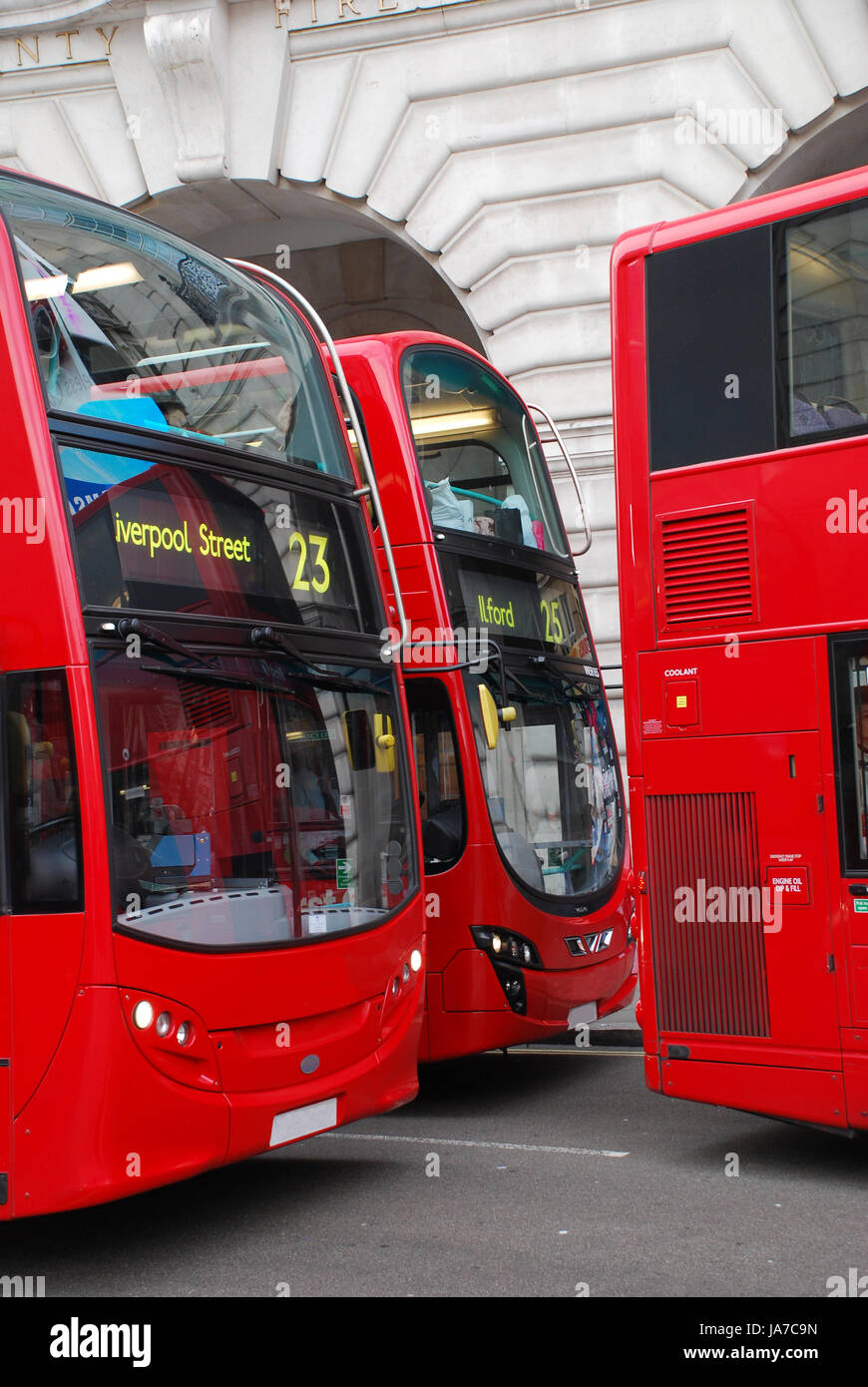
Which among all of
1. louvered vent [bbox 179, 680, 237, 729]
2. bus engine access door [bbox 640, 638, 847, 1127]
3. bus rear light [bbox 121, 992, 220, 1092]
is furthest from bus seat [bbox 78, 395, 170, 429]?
bus engine access door [bbox 640, 638, 847, 1127]

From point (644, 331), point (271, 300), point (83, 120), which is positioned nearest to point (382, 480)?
point (271, 300)

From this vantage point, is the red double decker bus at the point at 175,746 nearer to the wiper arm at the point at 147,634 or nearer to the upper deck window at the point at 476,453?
the wiper arm at the point at 147,634

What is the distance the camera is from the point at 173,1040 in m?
5.35

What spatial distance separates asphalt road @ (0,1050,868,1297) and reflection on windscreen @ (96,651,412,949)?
1.19 m

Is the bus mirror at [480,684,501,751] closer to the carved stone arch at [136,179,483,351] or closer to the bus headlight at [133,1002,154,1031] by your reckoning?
the bus headlight at [133,1002,154,1031]

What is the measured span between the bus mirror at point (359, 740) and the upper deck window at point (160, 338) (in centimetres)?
115

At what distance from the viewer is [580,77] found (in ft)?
46.6

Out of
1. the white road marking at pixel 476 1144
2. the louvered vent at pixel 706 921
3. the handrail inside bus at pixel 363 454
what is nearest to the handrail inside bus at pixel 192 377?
the handrail inside bus at pixel 363 454

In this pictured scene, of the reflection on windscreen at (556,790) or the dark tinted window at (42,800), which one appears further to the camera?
the reflection on windscreen at (556,790)

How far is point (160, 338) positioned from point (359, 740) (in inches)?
77.2

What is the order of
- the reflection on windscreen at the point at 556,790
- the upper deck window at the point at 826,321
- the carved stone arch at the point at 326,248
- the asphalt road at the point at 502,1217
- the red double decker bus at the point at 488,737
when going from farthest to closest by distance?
1. the carved stone arch at the point at 326,248
2. the reflection on windscreen at the point at 556,790
3. the red double decker bus at the point at 488,737
4. the upper deck window at the point at 826,321
5. the asphalt road at the point at 502,1217

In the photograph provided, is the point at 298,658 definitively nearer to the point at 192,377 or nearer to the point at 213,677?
the point at 213,677

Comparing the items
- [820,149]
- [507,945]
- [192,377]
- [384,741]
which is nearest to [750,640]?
[384,741]

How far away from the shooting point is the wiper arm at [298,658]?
5.97 m
